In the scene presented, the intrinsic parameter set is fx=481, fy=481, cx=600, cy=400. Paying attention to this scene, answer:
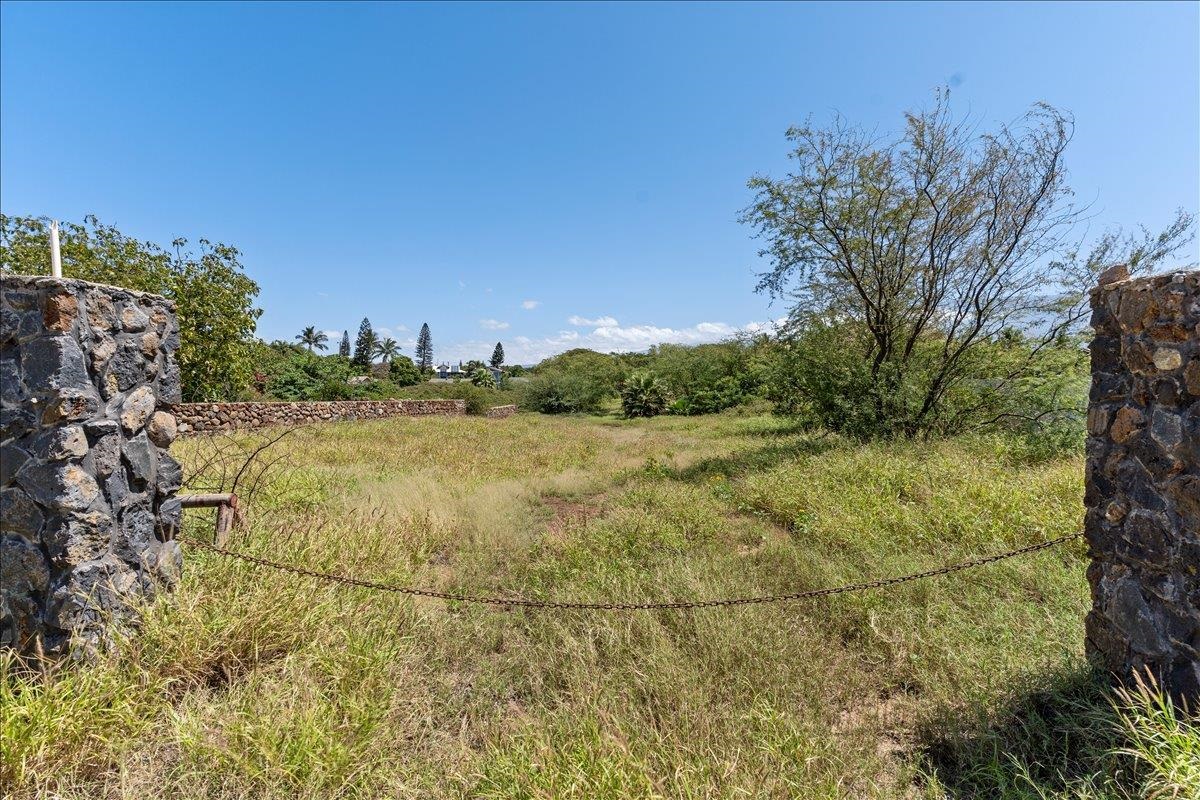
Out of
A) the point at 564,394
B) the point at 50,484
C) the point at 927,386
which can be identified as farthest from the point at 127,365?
the point at 564,394

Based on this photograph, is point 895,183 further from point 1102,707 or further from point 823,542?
point 1102,707

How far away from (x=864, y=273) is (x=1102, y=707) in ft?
27.0

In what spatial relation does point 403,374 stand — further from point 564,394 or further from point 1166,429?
point 1166,429

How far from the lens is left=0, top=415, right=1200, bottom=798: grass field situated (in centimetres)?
199

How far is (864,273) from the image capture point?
9.02 m

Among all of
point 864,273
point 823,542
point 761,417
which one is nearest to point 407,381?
point 761,417

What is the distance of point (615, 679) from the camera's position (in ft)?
8.98

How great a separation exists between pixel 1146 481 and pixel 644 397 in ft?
67.5

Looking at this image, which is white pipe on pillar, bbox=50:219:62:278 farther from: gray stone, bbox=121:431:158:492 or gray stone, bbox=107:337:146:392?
gray stone, bbox=121:431:158:492

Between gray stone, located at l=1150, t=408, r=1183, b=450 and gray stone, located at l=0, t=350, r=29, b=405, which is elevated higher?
gray stone, located at l=0, t=350, r=29, b=405

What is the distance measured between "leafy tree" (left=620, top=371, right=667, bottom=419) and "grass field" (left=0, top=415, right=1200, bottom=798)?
1752cm

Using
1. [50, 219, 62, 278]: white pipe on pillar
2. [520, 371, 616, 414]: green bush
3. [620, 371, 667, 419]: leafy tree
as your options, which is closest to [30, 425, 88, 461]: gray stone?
[50, 219, 62, 278]: white pipe on pillar

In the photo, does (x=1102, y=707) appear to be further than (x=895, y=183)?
No

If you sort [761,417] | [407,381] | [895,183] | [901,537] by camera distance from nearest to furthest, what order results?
[901,537], [895,183], [761,417], [407,381]
